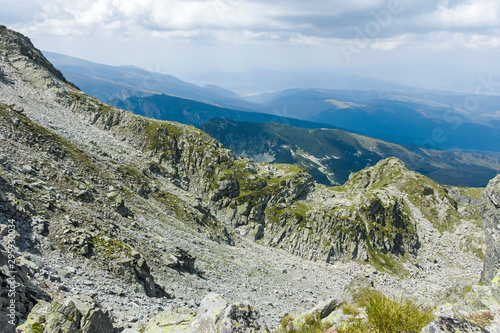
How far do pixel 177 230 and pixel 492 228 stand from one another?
4628 cm

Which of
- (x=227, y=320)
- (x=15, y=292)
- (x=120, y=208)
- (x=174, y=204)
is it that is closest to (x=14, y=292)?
(x=15, y=292)

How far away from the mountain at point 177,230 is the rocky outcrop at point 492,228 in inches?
36.9

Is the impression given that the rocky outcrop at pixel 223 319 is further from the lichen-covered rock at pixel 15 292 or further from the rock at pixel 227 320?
the lichen-covered rock at pixel 15 292

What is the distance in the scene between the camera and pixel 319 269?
8475cm

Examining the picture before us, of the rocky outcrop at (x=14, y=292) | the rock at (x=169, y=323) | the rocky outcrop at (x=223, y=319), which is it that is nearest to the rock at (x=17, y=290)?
the rocky outcrop at (x=14, y=292)

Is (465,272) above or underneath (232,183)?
underneath

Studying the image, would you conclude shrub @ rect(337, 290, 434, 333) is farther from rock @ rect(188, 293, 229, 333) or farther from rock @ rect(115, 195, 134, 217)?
rock @ rect(115, 195, 134, 217)

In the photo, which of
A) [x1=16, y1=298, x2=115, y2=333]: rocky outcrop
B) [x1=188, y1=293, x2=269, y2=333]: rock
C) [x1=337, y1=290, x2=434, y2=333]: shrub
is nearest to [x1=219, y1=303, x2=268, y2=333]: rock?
[x1=188, y1=293, x2=269, y2=333]: rock

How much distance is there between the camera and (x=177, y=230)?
2056 inches

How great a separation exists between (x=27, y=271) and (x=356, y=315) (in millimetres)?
18239

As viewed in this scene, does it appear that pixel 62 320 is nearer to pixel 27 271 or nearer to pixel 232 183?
pixel 27 271

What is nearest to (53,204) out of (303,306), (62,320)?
(62,320)

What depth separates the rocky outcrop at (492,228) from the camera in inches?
993

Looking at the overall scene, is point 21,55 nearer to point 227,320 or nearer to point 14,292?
point 14,292
